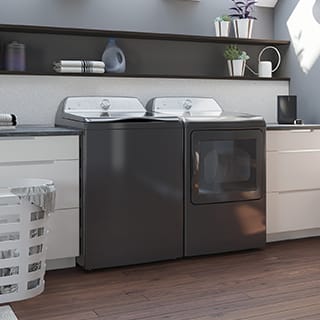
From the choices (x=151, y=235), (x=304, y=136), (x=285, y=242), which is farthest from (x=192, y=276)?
(x=304, y=136)

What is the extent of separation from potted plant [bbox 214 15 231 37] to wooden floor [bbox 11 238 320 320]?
1.69m

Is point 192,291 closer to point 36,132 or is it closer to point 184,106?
point 36,132

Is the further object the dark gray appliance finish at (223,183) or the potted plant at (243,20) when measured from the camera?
the potted plant at (243,20)

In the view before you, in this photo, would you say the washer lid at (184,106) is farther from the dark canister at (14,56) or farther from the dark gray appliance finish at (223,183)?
the dark canister at (14,56)

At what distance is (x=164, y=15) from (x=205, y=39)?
1.15 feet

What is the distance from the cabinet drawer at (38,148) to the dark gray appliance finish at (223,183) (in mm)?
699

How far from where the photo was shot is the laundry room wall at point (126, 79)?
3719mm

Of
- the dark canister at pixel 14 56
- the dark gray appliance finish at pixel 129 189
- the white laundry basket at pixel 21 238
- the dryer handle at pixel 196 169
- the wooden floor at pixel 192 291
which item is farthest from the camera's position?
the dark canister at pixel 14 56

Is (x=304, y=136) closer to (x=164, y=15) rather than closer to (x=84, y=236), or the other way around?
(x=164, y=15)

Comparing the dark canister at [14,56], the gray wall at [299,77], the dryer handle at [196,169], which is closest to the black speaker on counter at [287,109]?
the gray wall at [299,77]

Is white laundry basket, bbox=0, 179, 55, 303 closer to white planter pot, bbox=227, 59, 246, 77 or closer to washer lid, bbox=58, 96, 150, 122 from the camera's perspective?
washer lid, bbox=58, 96, 150, 122

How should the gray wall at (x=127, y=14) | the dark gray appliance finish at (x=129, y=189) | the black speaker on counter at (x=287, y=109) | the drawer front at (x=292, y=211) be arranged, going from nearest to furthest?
the dark gray appliance finish at (x=129, y=189)
the gray wall at (x=127, y=14)
the drawer front at (x=292, y=211)
the black speaker on counter at (x=287, y=109)

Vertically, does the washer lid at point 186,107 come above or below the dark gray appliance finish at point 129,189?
above

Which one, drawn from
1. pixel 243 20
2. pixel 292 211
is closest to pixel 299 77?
pixel 243 20
